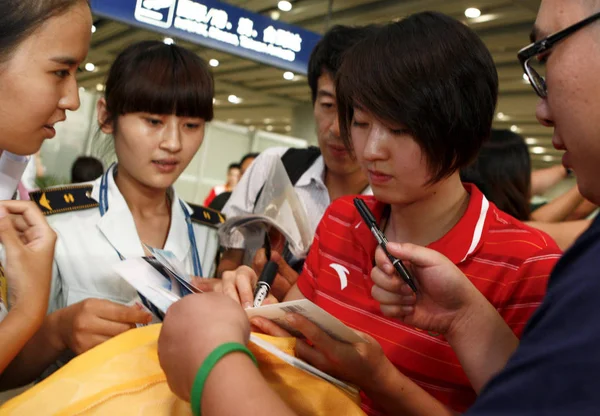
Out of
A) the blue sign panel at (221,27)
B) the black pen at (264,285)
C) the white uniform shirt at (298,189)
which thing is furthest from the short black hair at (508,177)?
the blue sign panel at (221,27)

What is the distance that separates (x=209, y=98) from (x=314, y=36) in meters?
4.71

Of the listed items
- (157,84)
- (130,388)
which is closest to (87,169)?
(157,84)

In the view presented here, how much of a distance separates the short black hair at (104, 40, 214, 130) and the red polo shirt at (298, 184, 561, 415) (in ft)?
2.76

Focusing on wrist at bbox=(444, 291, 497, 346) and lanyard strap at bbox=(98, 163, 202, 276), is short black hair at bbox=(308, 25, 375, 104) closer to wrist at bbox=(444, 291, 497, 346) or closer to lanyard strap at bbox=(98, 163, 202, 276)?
lanyard strap at bbox=(98, 163, 202, 276)

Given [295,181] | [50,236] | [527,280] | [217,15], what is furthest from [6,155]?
[217,15]

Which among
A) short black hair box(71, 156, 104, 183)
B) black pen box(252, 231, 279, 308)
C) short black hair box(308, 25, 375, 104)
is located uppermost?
short black hair box(308, 25, 375, 104)

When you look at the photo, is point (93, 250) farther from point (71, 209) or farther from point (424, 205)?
point (424, 205)

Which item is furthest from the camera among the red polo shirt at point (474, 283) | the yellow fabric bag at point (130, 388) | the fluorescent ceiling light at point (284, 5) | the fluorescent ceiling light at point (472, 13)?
the fluorescent ceiling light at point (284, 5)

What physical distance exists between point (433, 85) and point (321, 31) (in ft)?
26.0

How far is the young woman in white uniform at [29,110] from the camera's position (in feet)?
3.41

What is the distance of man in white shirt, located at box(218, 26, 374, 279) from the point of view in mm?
1996

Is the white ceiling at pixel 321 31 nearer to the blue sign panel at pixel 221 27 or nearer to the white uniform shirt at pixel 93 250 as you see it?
the blue sign panel at pixel 221 27

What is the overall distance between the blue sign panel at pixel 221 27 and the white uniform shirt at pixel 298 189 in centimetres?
304

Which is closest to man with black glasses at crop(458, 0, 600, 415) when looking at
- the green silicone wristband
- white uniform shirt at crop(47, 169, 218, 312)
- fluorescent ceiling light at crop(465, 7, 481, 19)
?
the green silicone wristband
